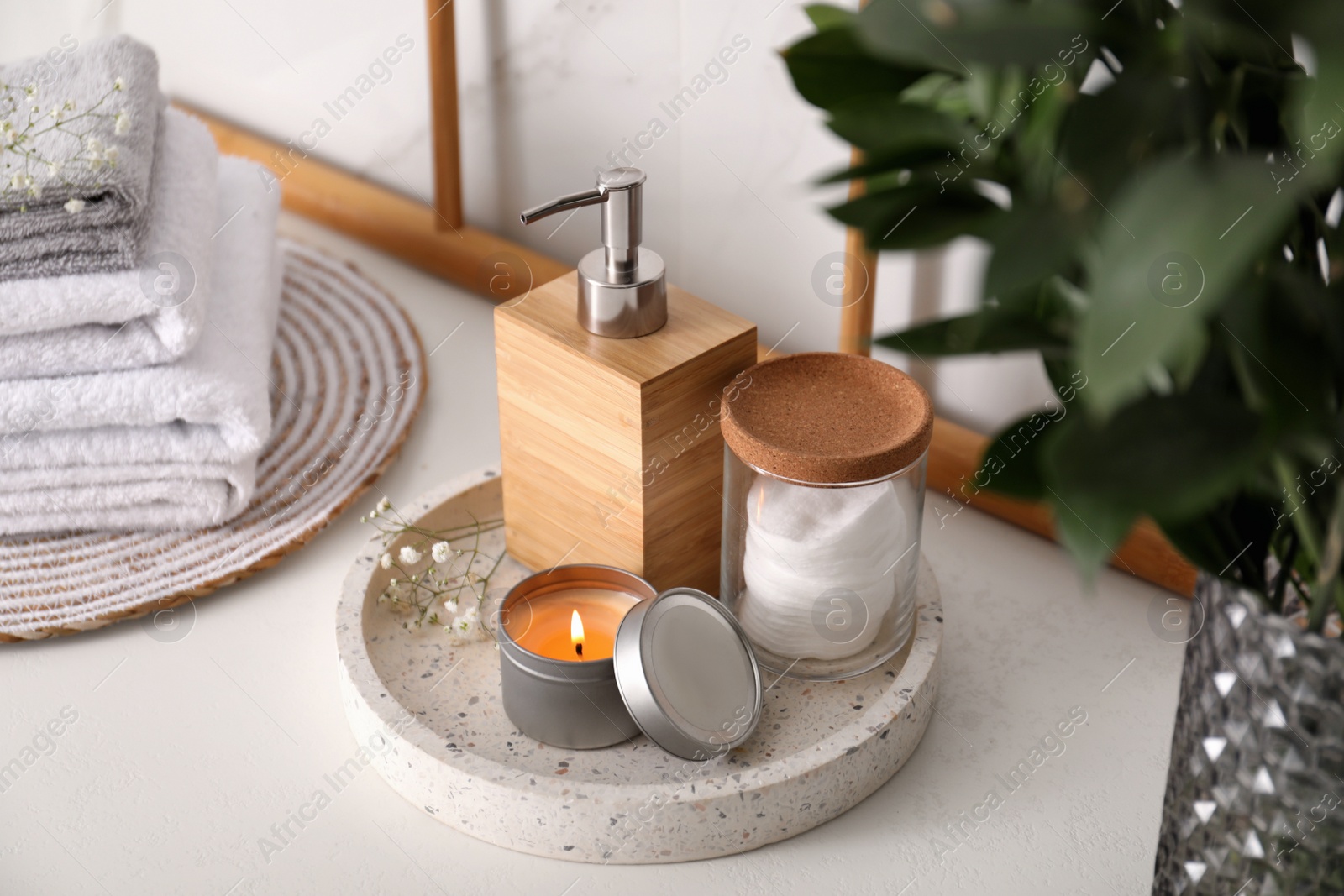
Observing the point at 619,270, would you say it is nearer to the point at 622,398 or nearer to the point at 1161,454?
the point at 622,398

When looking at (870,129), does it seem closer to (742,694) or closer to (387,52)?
(742,694)

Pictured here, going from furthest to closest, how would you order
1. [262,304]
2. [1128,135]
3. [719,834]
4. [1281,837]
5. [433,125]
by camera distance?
[433,125] < [262,304] < [719,834] < [1281,837] < [1128,135]

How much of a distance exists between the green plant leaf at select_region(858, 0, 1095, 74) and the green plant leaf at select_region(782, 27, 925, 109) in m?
0.08

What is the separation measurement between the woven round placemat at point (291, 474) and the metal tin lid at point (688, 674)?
11.2 inches

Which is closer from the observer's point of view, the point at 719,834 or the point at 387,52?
the point at 719,834

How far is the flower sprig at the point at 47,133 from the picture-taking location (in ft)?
2.27

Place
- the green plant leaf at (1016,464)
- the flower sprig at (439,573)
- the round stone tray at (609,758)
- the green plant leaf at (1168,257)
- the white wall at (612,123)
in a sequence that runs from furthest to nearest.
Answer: the white wall at (612,123) < the flower sprig at (439,573) < the round stone tray at (609,758) < the green plant leaf at (1016,464) < the green plant leaf at (1168,257)

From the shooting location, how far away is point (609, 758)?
0.59m

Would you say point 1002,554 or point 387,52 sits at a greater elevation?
point 387,52

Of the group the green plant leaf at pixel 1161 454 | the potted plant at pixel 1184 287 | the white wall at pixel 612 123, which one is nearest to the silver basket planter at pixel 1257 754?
the potted plant at pixel 1184 287

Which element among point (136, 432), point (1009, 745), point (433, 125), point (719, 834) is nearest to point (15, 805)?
point (136, 432)

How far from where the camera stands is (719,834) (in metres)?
0.55

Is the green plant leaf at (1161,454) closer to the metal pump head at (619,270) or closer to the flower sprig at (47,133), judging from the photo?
the metal pump head at (619,270)

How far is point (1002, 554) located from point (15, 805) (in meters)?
0.56
